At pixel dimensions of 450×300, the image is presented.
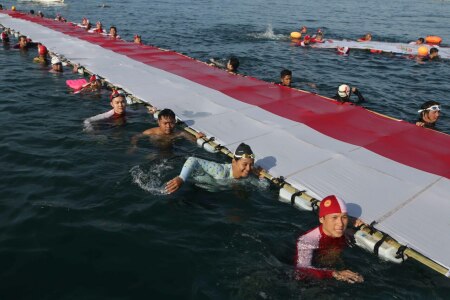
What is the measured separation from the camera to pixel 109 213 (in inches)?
337

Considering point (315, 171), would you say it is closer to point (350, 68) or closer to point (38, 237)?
point (38, 237)

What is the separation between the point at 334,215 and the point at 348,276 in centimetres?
113

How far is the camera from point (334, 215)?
23.1ft

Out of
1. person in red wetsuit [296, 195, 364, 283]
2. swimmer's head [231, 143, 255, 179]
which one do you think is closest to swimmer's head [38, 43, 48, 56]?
swimmer's head [231, 143, 255, 179]

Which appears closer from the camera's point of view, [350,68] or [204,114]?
[204,114]

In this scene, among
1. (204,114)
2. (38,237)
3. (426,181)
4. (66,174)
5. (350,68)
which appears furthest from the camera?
(350,68)

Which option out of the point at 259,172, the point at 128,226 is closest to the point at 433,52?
the point at 259,172

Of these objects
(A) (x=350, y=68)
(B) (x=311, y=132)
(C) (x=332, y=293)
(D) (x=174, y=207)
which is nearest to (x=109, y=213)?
(D) (x=174, y=207)

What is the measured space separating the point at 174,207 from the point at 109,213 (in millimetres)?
1524

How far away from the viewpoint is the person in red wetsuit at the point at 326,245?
22.1ft

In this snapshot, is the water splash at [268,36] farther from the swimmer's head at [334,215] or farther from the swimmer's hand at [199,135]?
the swimmer's head at [334,215]

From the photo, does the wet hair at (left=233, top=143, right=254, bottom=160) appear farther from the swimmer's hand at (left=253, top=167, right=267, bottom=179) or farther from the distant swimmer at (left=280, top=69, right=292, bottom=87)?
the distant swimmer at (left=280, top=69, right=292, bottom=87)

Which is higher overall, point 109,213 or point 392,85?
point 392,85

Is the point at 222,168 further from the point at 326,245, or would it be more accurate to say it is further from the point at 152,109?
the point at 152,109
